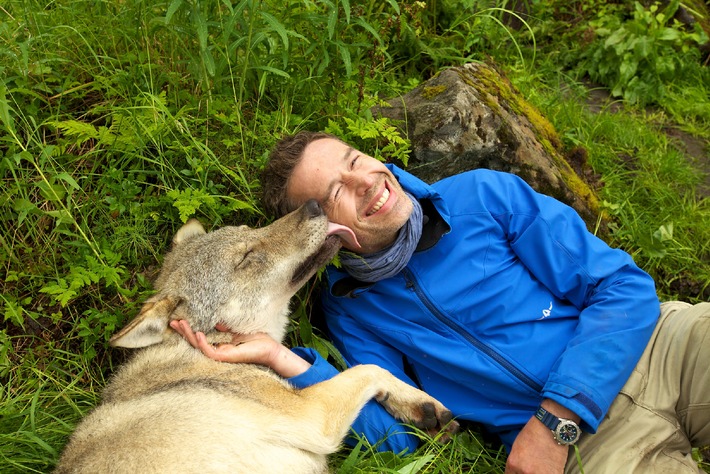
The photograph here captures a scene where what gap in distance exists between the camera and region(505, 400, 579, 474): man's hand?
12.0 ft

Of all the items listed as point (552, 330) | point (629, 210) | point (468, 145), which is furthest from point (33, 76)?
point (629, 210)

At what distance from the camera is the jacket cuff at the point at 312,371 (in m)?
4.01

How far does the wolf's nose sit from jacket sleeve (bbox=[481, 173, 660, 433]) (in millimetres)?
1185

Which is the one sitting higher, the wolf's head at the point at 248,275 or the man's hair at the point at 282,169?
the man's hair at the point at 282,169

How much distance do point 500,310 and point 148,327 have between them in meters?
2.21

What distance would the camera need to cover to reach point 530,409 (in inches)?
159

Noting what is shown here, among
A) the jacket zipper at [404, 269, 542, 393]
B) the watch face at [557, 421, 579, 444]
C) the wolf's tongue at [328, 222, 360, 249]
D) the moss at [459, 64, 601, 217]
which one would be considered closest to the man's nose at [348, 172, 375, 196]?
the wolf's tongue at [328, 222, 360, 249]

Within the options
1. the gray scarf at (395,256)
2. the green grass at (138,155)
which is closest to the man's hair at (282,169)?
the green grass at (138,155)

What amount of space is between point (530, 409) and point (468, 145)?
229 centimetres

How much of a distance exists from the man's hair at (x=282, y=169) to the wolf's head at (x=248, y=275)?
1.07ft

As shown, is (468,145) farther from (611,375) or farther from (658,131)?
(658,131)

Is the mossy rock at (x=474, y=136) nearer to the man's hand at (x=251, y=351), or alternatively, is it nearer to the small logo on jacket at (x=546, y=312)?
the small logo on jacket at (x=546, y=312)

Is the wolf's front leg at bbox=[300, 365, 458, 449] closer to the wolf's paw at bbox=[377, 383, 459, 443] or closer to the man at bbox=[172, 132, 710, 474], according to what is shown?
the wolf's paw at bbox=[377, 383, 459, 443]

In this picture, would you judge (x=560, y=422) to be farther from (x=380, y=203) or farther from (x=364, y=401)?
(x=380, y=203)
